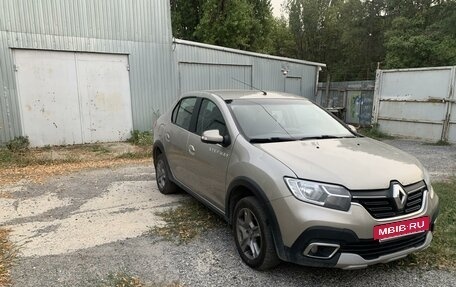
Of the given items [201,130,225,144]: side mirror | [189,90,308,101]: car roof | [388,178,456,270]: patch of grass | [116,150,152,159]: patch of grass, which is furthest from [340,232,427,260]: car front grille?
[116,150,152,159]: patch of grass

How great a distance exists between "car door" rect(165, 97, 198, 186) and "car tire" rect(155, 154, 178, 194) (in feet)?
0.71

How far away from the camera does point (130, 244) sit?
3.99m

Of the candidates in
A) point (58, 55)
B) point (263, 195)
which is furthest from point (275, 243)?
point (58, 55)

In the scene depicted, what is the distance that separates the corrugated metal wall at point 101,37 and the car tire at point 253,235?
8111 millimetres

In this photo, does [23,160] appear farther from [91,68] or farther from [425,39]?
[425,39]

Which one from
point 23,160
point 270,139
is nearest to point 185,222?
point 270,139

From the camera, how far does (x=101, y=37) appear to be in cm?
1034

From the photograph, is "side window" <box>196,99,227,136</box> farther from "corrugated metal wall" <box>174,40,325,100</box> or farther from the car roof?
"corrugated metal wall" <box>174,40,325,100</box>

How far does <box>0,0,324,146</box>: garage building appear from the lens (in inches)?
361

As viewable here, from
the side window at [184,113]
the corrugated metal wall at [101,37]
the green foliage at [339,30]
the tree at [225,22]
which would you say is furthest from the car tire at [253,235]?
the tree at [225,22]

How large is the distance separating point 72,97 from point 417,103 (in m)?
10.5

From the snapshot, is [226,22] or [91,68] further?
[226,22]

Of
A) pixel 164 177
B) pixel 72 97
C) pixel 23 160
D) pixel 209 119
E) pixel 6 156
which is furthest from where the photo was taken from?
pixel 72 97

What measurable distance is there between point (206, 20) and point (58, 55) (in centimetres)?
1263
